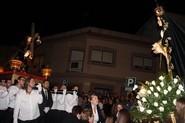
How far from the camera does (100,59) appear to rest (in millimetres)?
30266

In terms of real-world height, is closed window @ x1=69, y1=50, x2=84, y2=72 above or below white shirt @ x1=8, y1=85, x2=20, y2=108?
above

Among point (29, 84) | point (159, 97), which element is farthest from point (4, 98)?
point (159, 97)

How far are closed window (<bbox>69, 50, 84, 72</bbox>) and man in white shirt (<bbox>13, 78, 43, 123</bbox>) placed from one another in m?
19.7

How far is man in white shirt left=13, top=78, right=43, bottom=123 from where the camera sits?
9.84 meters

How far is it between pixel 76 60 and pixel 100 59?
1.77 m

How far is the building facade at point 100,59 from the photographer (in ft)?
96.6

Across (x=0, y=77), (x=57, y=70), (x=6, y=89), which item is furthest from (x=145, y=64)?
(x=6, y=89)

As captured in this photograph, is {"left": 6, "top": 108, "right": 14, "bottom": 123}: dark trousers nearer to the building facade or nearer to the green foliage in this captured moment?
the green foliage

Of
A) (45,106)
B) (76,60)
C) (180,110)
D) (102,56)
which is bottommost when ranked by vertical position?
(45,106)

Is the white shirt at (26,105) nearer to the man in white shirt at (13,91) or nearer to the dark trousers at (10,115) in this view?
the man in white shirt at (13,91)

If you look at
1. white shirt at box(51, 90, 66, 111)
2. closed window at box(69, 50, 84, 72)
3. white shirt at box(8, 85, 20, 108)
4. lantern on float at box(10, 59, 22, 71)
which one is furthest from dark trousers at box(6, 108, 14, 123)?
closed window at box(69, 50, 84, 72)

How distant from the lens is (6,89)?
1188 centimetres

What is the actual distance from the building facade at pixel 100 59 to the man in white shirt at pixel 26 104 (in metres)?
18.8

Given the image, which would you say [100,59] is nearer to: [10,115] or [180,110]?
[10,115]
